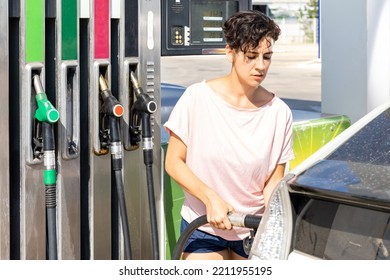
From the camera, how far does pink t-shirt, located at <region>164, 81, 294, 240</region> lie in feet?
10.8

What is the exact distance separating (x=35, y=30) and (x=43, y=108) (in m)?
0.31

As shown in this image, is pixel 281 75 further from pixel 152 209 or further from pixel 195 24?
pixel 152 209

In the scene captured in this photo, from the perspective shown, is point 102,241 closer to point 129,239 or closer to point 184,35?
point 129,239

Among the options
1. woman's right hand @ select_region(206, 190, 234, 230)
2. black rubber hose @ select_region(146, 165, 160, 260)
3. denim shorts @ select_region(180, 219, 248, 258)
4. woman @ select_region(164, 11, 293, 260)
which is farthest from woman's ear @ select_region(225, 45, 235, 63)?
black rubber hose @ select_region(146, 165, 160, 260)

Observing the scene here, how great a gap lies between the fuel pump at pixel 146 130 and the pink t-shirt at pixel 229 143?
64cm

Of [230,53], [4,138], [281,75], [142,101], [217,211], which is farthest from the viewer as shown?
[281,75]

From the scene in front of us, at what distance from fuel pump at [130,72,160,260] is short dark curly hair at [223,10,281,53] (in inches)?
30.0

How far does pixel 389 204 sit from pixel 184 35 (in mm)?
2268

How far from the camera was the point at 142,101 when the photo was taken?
3973 millimetres

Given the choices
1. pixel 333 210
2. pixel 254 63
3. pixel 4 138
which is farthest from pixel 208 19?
pixel 333 210

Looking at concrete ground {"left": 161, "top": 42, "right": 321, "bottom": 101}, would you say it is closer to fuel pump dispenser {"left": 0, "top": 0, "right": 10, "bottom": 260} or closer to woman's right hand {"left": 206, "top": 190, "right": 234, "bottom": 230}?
fuel pump dispenser {"left": 0, "top": 0, "right": 10, "bottom": 260}
